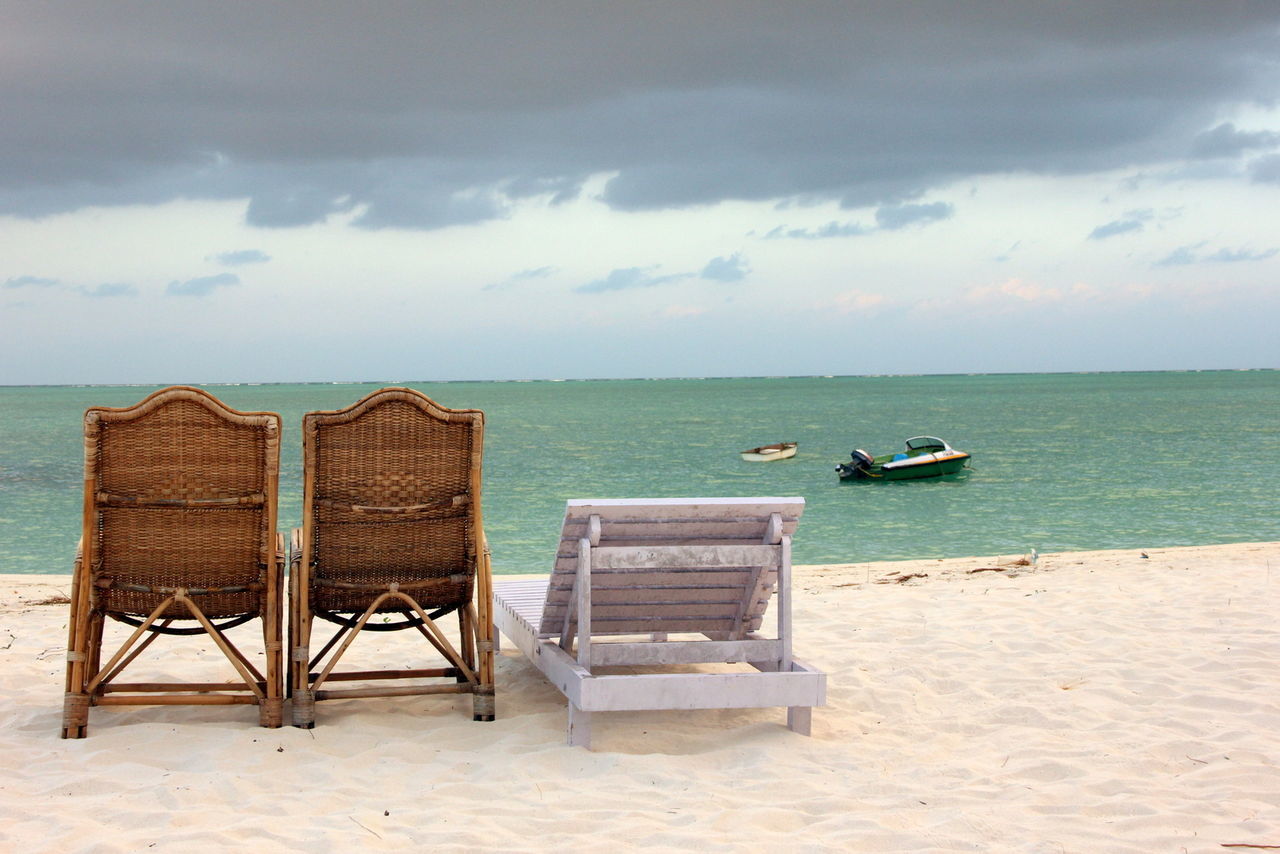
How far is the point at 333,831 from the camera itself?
3602mm

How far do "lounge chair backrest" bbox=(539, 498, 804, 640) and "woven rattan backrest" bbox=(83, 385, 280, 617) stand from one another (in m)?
1.33

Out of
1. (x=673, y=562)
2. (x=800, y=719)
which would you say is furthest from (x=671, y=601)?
(x=800, y=719)

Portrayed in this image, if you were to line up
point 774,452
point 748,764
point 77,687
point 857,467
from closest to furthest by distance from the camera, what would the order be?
point 748,764 < point 77,687 < point 857,467 < point 774,452

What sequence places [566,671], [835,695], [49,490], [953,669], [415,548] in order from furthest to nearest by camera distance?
1. [49,490]
2. [953,669]
3. [835,695]
4. [415,548]
5. [566,671]

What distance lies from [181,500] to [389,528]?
870mm

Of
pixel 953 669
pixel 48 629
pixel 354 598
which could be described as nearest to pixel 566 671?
pixel 354 598

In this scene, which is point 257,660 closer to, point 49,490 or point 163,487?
point 163,487

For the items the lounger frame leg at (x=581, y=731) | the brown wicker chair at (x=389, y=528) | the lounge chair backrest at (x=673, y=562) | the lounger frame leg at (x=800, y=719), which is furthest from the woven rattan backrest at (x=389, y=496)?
the lounger frame leg at (x=800, y=719)

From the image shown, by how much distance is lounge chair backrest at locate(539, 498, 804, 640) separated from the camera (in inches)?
178

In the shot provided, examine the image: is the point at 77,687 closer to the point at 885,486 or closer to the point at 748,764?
the point at 748,764

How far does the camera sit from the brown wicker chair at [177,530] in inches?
182

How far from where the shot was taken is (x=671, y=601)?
509 cm

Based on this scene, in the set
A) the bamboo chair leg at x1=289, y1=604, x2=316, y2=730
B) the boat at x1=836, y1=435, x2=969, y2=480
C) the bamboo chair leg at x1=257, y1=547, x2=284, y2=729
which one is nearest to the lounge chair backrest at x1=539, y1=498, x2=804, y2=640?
the bamboo chair leg at x1=289, y1=604, x2=316, y2=730

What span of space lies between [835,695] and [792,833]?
74.3 inches
